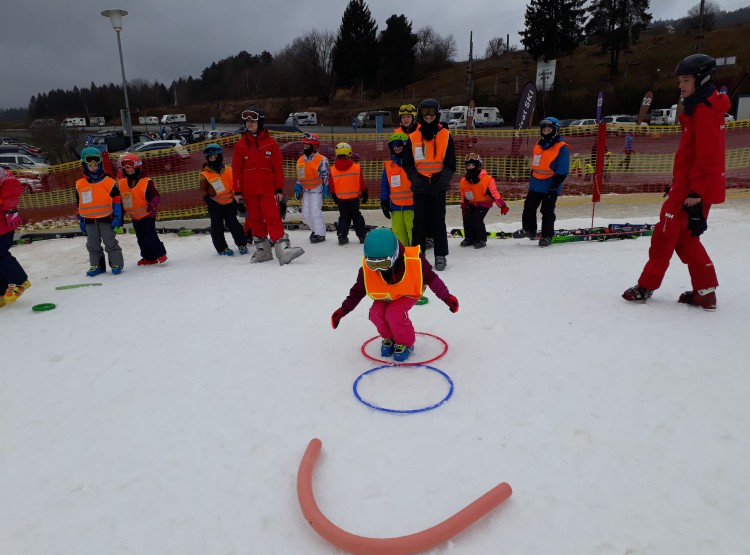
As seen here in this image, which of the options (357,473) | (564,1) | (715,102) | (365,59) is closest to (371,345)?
(357,473)

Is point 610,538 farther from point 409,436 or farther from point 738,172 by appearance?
point 738,172

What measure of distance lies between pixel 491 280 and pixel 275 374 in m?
2.98

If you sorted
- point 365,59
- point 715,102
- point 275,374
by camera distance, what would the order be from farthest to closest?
1. point 365,59
2. point 715,102
3. point 275,374

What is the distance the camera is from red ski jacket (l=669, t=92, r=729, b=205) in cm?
418

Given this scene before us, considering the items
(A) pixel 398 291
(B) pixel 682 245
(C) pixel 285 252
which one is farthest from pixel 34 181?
(B) pixel 682 245

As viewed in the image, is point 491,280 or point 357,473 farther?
point 491,280

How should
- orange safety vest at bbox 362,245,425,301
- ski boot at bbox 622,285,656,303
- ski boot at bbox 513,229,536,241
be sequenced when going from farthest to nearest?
ski boot at bbox 513,229,536,241 < ski boot at bbox 622,285,656,303 < orange safety vest at bbox 362,245,425,301

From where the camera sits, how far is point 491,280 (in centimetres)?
581

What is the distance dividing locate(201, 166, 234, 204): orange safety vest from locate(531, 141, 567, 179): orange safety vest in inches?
174

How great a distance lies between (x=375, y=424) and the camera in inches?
124

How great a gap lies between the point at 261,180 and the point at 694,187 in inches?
201

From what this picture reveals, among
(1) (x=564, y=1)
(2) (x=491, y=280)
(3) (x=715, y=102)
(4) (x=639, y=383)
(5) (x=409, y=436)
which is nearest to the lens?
(5) (x=409, y=436)

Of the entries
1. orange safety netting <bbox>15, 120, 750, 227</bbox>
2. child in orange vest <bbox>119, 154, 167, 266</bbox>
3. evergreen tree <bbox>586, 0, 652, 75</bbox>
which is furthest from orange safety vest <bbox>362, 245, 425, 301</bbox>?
evergreen tree <bbox>586, 0, 652, 75</bbox>

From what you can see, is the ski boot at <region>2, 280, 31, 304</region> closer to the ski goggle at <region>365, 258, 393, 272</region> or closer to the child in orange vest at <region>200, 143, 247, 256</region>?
the child in orange vest at <region>200, 143, 247, 256</region>
